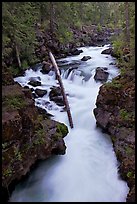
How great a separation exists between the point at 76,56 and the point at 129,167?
18198 millimetres

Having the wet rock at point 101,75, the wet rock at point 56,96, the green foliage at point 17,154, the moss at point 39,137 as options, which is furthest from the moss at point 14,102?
the wet rock at point 101,75

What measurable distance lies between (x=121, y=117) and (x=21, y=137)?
446 cm

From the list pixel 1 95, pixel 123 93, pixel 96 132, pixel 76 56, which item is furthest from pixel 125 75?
pixel 76 56

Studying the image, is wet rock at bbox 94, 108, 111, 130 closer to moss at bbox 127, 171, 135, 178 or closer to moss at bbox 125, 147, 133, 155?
moss at bbox 125, 147, 133, 155

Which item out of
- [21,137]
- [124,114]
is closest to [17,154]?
[21,137]

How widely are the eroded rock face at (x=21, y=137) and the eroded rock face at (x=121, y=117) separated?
7.19 ft

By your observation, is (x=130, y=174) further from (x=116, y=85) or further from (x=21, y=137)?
(x=116, y=85)

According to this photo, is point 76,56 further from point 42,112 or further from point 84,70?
point 42,112

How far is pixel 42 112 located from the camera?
14250mm

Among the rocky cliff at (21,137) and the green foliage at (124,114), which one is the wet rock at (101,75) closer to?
the green foliage at (124,114)

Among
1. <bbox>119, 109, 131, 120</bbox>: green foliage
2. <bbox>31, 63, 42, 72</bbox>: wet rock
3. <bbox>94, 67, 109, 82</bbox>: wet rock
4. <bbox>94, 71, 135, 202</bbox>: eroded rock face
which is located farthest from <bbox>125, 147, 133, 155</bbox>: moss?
<bbox>31, 63, 42, 72</bbox>: wet rock

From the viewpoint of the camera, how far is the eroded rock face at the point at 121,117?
9664 mm

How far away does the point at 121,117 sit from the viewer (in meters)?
11.5

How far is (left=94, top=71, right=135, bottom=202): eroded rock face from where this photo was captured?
9664mm
